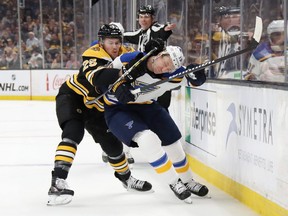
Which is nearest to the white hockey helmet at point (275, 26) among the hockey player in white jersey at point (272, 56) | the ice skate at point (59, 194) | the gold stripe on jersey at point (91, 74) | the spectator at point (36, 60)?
the hockey player in white jersey at point (272, 56)

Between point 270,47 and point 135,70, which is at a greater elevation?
point 270,47

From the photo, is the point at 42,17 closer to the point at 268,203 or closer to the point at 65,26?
the point at 65,26

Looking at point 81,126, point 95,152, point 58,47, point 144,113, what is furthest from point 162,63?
point 58,47

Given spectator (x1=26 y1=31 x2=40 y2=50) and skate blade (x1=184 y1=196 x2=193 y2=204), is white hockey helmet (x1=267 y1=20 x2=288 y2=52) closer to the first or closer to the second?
skate blade (x1=184 y1=196 x2=193 y2=204)

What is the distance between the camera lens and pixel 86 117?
12.7 ft

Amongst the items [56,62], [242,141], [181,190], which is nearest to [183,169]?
[181,190]

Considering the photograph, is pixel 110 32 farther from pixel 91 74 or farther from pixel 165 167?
pixel 165 167

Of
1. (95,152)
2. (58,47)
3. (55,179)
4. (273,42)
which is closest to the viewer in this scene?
(273,42)

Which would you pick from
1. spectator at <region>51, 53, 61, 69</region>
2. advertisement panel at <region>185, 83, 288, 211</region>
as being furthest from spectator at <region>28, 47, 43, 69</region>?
advertisement panel at <region>185, 83, 288, 211</region>

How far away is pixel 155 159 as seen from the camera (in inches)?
134

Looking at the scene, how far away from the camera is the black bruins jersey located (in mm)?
3490

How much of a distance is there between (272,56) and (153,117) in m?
0.79

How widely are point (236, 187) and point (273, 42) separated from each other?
92 centimetres

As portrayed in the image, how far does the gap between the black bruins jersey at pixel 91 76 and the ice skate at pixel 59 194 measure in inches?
21.4
